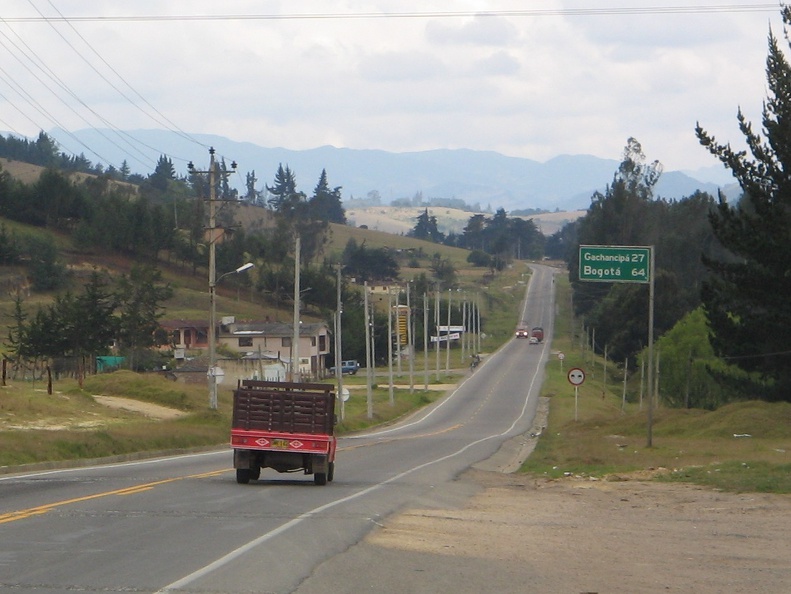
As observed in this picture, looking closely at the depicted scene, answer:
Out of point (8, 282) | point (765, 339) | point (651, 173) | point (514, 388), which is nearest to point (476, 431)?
point (765, 339)

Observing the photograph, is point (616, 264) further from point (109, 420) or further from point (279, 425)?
point (109, 420)

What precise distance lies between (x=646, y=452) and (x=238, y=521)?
21622mm

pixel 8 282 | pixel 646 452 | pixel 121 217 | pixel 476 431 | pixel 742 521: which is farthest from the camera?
pixel 121 217

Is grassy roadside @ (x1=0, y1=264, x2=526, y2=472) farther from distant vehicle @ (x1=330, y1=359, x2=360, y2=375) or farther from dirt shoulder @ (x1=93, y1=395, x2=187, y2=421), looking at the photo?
distant vehicle @ (x1=330, y1=359, x2=360, y2=375)

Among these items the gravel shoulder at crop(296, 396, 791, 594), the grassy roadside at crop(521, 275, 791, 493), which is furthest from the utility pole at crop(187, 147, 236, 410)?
the gravel shoulder at crop(296, 396, 791, 594)

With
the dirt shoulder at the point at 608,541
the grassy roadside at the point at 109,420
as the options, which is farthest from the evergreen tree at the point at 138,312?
the dirt shoulder at the point at 608,541

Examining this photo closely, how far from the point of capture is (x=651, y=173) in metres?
140

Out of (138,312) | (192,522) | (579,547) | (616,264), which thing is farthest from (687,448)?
(138,312)

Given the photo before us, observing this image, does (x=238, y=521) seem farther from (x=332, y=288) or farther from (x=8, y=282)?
(x=332, y=288)

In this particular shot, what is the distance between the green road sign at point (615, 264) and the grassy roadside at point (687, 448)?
531 cm

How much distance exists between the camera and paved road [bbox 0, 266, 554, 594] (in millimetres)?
10531

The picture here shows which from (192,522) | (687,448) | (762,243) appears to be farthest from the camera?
(762,243)

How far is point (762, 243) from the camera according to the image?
1720 inches

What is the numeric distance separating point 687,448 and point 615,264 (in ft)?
21.0
